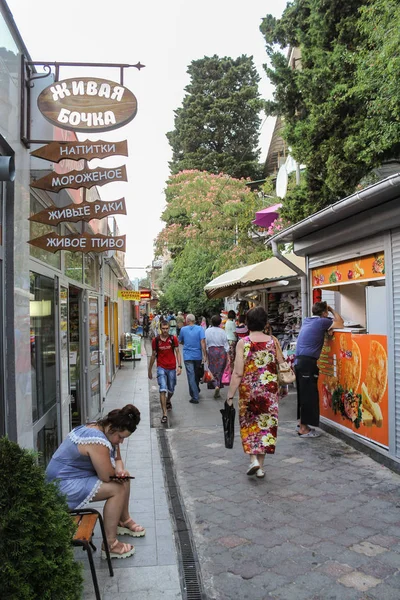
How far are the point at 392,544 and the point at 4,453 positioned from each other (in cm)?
293

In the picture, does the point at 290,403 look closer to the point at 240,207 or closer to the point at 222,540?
the point at 222,540

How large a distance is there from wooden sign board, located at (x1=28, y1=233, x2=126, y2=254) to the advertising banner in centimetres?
302

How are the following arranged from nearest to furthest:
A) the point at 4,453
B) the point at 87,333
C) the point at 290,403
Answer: the point at 4,453
the point at 87,333
the point at 290,403

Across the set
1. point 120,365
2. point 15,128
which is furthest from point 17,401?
point 120,365

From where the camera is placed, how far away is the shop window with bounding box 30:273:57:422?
469cm

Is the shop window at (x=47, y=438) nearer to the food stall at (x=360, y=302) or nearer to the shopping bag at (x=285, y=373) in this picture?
the shopping bag at (x=285, y=373)

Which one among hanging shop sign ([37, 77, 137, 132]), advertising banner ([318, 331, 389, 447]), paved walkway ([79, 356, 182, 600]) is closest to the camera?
paved walkway ([79, 356, 182, 600])

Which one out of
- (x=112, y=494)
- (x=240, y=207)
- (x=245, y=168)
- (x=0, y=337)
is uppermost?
(x=245, y=168)

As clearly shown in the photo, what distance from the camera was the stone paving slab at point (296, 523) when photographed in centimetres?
328

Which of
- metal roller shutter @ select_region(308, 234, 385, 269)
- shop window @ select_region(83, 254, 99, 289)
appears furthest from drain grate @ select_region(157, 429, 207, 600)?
shop window @ select_region(83, 254, 99, 289)

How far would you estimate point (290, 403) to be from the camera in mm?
9672

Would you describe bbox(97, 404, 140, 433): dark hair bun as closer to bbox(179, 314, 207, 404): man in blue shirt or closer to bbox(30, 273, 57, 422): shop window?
bbox(30, 273, 57, 422): shop window

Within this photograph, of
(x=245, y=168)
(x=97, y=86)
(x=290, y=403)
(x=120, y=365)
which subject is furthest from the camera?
(x=245, y=168)

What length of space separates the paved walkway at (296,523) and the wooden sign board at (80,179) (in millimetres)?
3086
